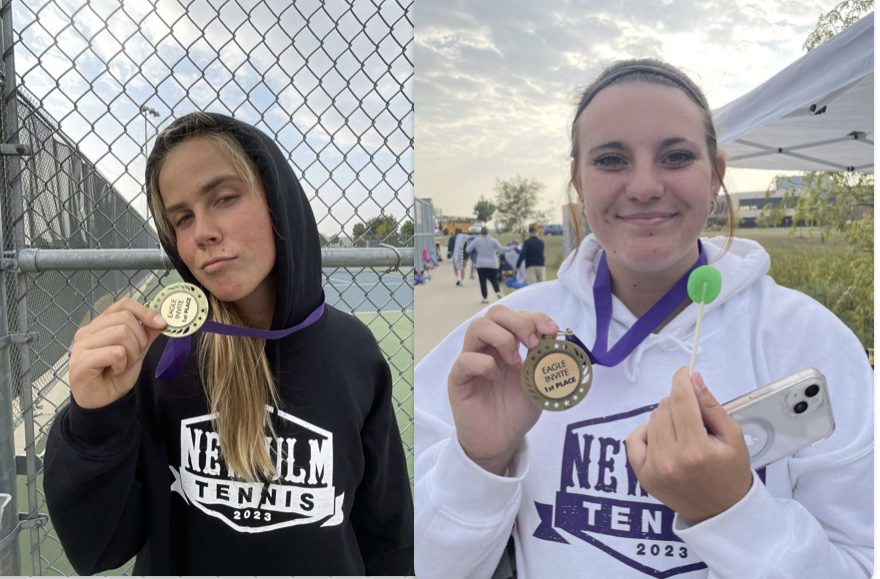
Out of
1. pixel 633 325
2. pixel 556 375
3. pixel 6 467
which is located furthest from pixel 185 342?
pixel 633 325

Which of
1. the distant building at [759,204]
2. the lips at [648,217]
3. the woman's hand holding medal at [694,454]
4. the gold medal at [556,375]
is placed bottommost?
the woman's hand holding medal at [694,454]

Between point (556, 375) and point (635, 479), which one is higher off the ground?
point (556, 375)

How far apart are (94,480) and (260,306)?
492 millimetres

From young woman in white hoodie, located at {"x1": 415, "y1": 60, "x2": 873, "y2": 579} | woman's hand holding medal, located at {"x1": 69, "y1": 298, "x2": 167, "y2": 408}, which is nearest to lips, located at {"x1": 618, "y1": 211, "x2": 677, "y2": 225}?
young woman in white hoodie, located at {"x1": 415, "y1": 60, "x2": 873, "y2": 579}

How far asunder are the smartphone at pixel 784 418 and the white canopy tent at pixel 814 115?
1.32 feet

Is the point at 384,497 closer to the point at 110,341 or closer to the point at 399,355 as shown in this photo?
the point at 399,355

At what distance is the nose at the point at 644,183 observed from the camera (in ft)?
3.11

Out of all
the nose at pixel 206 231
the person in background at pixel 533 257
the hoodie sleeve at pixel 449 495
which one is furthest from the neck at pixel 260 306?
the person in background at pixel 533 257

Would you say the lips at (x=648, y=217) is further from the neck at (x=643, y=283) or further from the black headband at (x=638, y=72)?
the black headband at (x=638, y=72)

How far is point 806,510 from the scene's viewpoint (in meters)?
0.96

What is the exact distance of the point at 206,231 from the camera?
1.19m

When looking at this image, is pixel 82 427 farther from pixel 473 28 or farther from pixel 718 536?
pixel 718 536

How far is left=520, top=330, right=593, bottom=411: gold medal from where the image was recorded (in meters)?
1.00

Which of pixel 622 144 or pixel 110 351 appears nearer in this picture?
pixel 622 144
